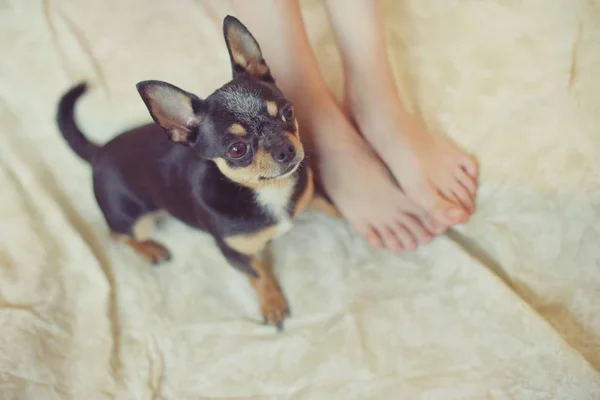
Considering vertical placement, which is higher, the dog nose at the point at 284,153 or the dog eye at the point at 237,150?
the dog eye at the point at 237,150

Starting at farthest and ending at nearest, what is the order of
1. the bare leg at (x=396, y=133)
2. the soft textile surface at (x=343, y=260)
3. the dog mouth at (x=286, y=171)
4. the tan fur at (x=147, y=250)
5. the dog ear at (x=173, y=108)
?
the tan fur at (x=147, y=250) < the bare leg at (x=396, y=133) < the soft textile surface at (x=343, y=260) < the dog mouth at (x=286, y=171) < the dog ear at (x=173, y=108)

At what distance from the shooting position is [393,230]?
1.21 metres

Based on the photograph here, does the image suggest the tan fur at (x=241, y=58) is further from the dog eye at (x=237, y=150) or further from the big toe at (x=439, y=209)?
the big toe at (x=439, y=209)

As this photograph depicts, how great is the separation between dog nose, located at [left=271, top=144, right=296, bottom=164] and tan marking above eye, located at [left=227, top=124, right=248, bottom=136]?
0.06m

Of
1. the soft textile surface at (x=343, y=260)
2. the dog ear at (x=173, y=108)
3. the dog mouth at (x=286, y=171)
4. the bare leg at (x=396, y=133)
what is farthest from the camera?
the bare leg at (x=396, y=133)

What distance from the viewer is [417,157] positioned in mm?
1209

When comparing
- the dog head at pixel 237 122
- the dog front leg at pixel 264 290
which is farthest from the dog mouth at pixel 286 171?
the dog front leg at pixel 264 290

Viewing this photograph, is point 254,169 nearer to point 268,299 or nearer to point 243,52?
point 243,52

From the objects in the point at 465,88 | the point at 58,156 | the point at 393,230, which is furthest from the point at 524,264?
the point at 58,156

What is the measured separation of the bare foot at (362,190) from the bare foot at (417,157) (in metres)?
0.04

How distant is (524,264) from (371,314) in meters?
0.34

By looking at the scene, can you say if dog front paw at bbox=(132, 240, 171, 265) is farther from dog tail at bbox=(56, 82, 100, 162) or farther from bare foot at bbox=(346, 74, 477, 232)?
bare foot at bbox=(346, 74, 477, 232)

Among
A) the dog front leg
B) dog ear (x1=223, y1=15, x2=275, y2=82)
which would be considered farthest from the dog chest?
dog ear (x1=223, y1=15, x2=275, y2=82)

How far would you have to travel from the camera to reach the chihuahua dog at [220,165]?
3.00 ft
